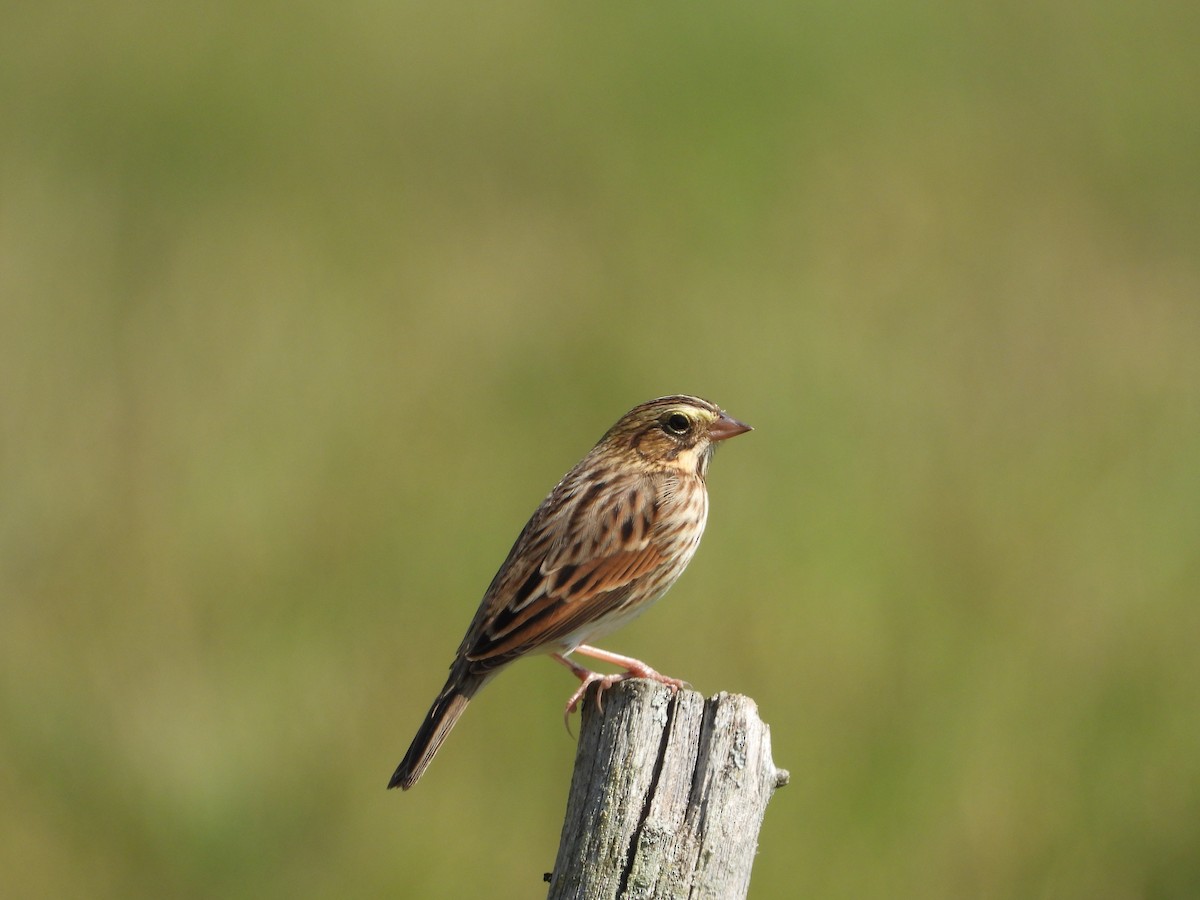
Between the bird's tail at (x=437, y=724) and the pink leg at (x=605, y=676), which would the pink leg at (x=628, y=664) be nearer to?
the pink leg at (x=605, y=676)

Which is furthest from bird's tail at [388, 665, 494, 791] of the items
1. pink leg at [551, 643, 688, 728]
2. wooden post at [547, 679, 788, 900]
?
wooden post at [547, 679, 788, 900]

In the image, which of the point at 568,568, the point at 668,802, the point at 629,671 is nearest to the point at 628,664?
the point at 629,671

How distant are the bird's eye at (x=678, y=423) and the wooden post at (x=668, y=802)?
2305mm

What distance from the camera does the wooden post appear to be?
387cm

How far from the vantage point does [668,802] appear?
3939 millimetres

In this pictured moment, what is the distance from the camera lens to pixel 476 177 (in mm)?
11789

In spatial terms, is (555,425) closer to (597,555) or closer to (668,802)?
(597,555)

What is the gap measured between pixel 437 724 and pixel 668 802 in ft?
4.78

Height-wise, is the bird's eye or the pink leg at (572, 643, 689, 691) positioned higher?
the bird's eye

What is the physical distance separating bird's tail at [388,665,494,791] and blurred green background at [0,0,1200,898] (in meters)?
1.73

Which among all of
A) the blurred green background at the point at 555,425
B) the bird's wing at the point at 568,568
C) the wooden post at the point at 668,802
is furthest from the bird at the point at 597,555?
the blurred green background at the point at 555,425

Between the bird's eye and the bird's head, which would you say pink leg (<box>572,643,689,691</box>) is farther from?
the bird's eye

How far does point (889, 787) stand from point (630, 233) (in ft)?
17.3

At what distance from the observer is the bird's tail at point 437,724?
504 cm
